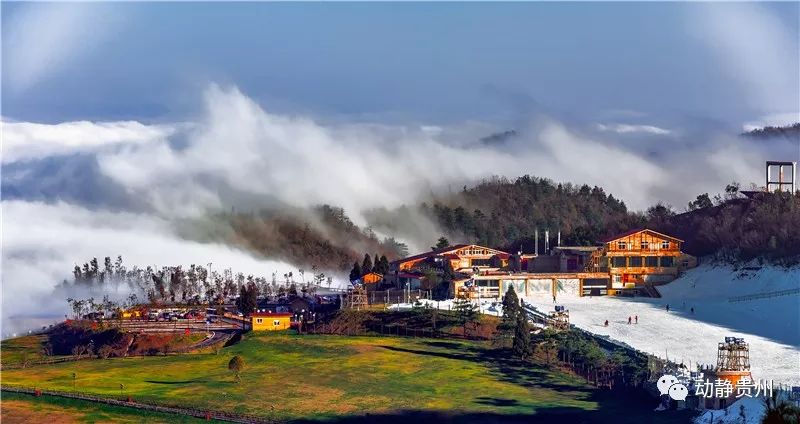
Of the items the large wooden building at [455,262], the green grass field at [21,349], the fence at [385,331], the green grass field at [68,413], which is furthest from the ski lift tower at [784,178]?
the green grass field at [68,413]

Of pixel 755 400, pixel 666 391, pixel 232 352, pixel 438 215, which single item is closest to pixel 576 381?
pixel 666 391

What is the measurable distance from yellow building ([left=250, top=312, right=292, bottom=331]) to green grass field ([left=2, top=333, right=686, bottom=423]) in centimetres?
313

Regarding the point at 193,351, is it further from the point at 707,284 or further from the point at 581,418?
the point at 707,284

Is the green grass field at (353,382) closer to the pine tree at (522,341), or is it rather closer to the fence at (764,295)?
the pine tree at (522,341)

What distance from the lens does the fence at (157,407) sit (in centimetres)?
5703

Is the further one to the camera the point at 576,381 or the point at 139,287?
the point at 139,287

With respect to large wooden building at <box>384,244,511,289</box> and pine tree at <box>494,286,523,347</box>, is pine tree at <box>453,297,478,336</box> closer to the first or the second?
pine tree at <box>494,286,523,347</box>

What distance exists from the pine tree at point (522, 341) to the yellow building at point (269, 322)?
51.8 feet

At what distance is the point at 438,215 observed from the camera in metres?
127

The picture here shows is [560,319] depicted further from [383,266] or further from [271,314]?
[383,266]

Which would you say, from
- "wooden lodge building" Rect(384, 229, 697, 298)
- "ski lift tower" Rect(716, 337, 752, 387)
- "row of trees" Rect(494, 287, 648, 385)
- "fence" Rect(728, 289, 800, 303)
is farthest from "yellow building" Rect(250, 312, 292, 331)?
"ski lift tower" Rect(716, 337, 752, 387)

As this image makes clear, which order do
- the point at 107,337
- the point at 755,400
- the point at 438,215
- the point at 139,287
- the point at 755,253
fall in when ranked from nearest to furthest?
the point at 755,400 < the point at 107,337 < the point at 755,253 < the point at 139,287 < the point at 438,215

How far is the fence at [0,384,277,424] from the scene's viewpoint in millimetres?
57031

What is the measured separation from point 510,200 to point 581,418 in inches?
3150
